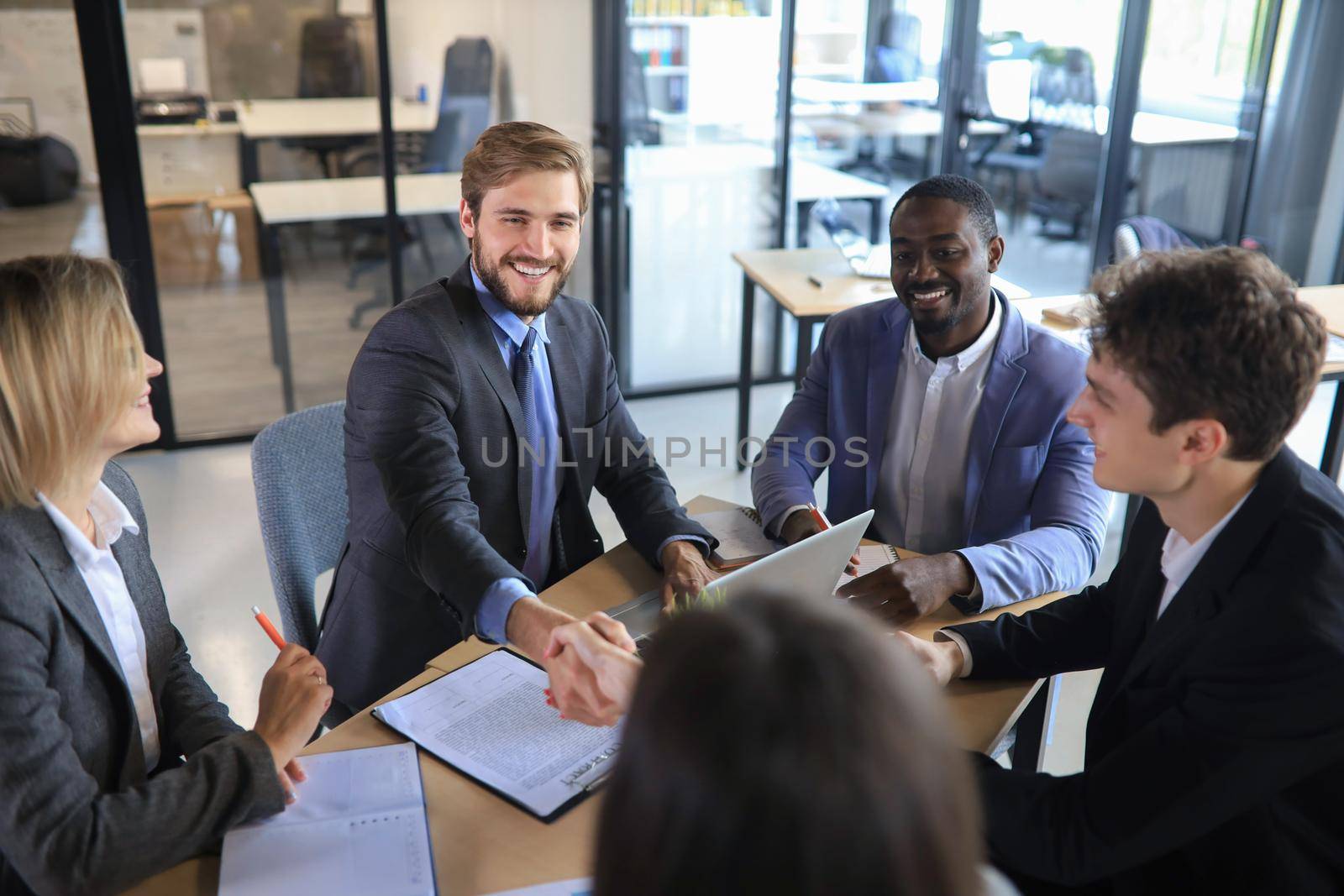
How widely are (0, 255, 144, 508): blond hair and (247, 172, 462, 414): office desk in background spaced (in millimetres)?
3176

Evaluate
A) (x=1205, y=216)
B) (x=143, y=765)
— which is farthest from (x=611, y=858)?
(x=1205, y=216)

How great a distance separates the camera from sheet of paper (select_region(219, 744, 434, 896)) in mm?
1188

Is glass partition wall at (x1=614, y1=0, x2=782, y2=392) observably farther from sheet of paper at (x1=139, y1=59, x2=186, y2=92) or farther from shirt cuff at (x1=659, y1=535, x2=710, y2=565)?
shirt cuff at (x1=659, y1=535, x2=710, y2=565)

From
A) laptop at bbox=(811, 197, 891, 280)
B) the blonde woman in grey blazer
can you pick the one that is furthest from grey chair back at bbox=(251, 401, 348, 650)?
laptop at bbox=(811, 197, 891, 280)

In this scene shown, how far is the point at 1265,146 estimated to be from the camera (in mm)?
5742

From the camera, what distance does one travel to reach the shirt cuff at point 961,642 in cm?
167

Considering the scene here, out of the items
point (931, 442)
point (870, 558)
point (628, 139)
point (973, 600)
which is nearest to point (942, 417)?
point (931, 442)

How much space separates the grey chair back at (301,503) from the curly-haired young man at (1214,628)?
1204 mm

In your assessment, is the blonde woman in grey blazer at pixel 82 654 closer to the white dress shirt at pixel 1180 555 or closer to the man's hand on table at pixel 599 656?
the man's hand on table at pixel 599 656

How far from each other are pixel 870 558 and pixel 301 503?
1031 mm

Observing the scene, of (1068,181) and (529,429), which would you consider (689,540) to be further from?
(1068,181)

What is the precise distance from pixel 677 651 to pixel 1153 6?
564 cm

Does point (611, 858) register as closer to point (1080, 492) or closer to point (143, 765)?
point (143, 765)

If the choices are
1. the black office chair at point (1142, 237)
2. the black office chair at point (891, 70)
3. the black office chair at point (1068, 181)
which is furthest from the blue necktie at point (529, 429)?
the black office chair at point (1068, 181)
